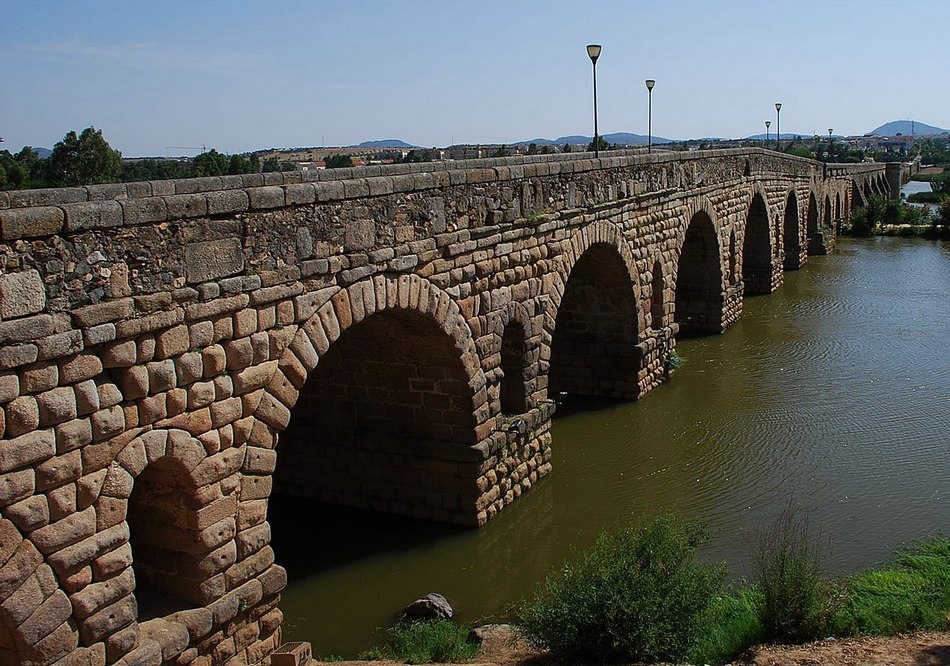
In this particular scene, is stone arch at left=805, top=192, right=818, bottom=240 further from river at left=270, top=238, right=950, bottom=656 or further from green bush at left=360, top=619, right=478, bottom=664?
green bush at left=360, top=619, right=478, bottom=664

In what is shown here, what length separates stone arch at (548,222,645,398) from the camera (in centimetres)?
1488

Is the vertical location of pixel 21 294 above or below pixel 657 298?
above

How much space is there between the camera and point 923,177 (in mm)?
100188

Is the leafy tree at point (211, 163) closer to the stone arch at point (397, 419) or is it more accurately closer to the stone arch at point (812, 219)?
the stone arch at point (397, 419)

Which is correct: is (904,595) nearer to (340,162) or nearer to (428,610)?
(428,610)

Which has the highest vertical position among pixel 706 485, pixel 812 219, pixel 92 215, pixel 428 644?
pixel 92 215

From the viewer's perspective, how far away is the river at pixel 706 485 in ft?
31.2

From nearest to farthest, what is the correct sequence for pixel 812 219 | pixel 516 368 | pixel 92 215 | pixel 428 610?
1. pixel 92 215
2. pixel 428 610
3. pixel 516 368
4. pixel 812 219

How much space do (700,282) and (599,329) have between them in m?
5.81

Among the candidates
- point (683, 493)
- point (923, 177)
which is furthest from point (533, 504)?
point (923, 177)

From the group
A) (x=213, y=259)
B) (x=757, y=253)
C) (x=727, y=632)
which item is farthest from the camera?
(x=757, y=253)

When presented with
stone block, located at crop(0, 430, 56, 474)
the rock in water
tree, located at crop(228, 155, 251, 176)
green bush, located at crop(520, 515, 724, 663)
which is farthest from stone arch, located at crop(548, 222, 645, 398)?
stone block, located at crop(0, 430, 56, 474)

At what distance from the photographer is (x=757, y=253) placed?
1022 inches

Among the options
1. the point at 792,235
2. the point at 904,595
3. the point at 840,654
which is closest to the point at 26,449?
Answer: the point at 840,654
